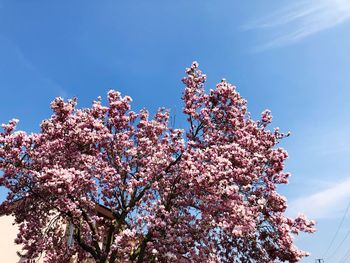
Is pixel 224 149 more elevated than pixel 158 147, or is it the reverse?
pixel 158 147

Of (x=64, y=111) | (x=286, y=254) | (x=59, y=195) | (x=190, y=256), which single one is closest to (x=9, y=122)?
(x=64, y=111)

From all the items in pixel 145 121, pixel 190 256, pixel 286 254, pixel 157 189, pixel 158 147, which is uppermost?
pixel 145 121

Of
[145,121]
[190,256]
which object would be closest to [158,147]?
[145,121]

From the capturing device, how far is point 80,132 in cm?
1573

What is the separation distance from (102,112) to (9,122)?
4251 millimetres

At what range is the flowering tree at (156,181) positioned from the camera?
1348 centimetres

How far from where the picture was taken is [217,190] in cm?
1301

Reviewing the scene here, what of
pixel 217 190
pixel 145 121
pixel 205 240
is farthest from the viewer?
pixel 145 121

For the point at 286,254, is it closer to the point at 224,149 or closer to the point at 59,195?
the point at 224,149

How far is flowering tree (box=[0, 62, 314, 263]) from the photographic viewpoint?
44.2ft

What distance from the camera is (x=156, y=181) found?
1516 cm

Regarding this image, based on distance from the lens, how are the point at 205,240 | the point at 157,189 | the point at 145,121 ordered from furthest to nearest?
the point at 145,121 < the point at 157,189 < the point at 205,240

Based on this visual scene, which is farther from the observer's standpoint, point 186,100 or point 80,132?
point 186,100

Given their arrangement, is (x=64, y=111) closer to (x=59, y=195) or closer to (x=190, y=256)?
(x=59, y=195)
